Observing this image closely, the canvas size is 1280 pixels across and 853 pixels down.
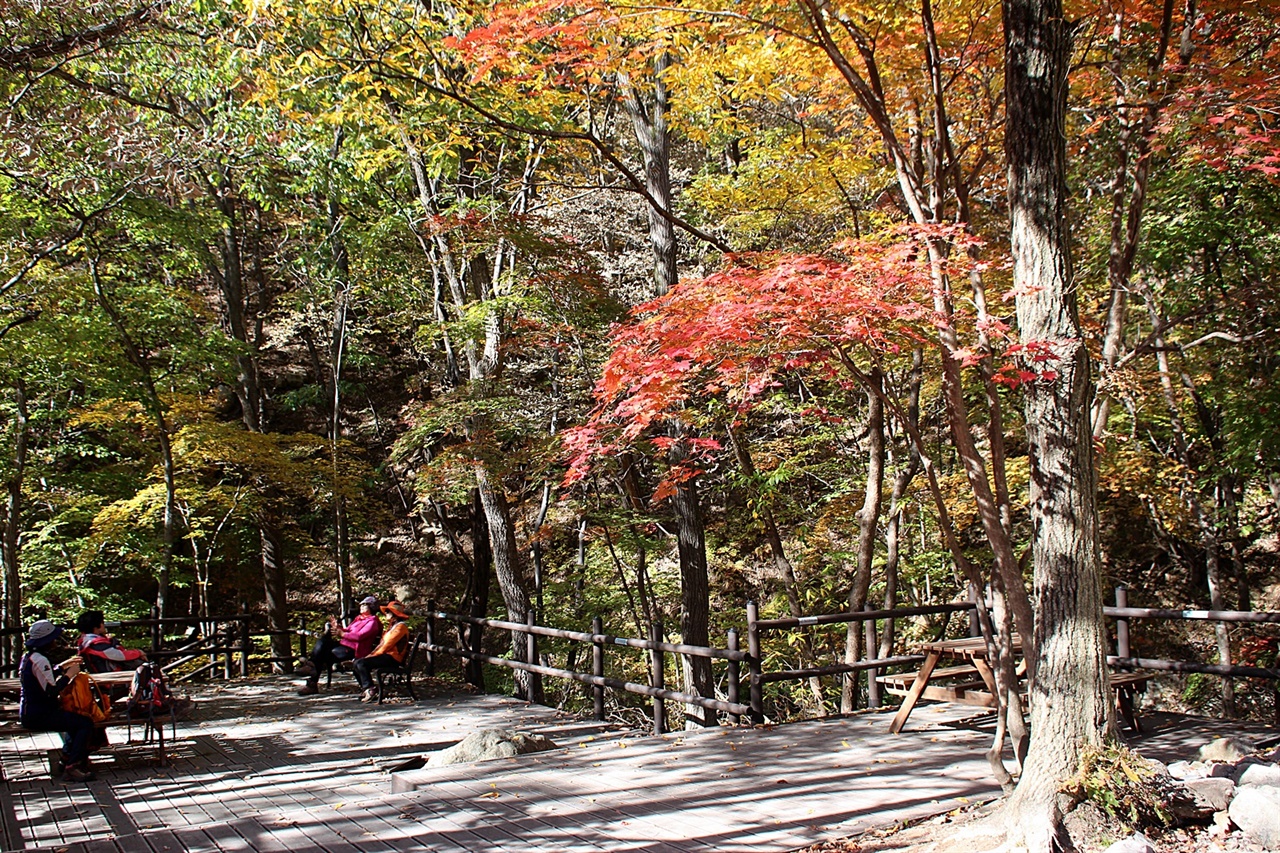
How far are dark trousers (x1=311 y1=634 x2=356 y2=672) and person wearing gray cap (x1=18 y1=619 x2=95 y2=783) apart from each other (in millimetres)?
4329

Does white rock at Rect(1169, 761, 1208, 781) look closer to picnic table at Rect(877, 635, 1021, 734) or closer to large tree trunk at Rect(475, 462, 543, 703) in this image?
picnic table at Rect(877, 635, 1021, 734)

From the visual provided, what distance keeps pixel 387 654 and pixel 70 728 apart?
3.74 m

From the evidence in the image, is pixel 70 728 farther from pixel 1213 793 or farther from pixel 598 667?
pixel 1213 793

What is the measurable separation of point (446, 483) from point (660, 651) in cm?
538

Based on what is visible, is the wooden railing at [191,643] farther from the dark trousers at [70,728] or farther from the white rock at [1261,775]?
the white rock at [1261,775]

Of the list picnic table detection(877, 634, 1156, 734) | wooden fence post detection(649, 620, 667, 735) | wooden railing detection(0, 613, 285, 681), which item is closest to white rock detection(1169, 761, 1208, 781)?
picnic table detection(877, 634, 1156, 734)

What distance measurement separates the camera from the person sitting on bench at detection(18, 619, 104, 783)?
23.0ft

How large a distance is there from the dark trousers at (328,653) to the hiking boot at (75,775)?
4385mm

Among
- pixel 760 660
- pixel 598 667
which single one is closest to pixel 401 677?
pixel 598 667

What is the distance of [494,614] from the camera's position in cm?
1917

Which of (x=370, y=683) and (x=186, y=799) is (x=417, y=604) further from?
(x=186, y=799)

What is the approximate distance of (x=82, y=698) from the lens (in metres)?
7.25

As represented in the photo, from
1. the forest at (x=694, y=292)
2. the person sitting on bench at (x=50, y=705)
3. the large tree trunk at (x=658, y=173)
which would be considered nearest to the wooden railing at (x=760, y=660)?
the forest at (x=694, y=292)

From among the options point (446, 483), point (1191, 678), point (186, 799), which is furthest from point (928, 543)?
point (186, 799)
